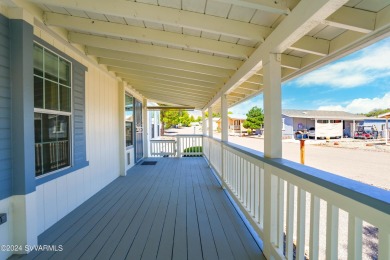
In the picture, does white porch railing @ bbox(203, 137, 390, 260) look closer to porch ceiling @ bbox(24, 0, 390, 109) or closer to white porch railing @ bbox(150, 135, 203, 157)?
porch ceiling @ bbox(24, 0, 390, 109)

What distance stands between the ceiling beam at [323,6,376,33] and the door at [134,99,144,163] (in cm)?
635

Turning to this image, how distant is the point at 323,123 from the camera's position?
74.7 feet

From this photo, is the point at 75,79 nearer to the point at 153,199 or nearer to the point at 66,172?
the point at 66,172

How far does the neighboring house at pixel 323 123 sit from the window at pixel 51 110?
900 inches

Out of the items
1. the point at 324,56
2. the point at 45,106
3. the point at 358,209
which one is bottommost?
the point at 358,209

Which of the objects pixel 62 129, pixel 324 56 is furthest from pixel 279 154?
pixel 62 129

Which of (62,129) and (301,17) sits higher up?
(301,17)

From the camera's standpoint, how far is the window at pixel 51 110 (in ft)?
8.40

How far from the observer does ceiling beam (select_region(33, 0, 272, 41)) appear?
82.7 inches

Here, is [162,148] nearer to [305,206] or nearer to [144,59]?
[144,59]

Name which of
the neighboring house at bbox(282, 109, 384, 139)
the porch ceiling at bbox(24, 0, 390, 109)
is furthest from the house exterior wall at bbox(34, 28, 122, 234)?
the neighboring house at bbox(282, 109, 384, 139)

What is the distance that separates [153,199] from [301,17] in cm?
333

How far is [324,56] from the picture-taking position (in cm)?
217

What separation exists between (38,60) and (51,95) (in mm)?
451
